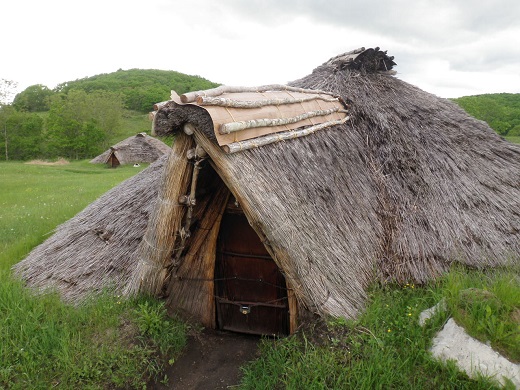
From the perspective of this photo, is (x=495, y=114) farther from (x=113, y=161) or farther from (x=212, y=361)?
(x=212, y=361)

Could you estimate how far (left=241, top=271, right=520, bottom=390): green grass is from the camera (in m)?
3.27

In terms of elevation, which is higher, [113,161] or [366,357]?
[366,357]

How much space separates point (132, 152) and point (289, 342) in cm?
3007

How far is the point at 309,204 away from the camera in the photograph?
165 inches

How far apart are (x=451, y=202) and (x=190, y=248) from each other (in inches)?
164

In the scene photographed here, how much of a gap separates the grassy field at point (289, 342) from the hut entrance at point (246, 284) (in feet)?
2.45

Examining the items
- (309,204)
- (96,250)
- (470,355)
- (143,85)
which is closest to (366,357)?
(470,355)

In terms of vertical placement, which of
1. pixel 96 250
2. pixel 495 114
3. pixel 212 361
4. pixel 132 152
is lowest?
pixel 212 361

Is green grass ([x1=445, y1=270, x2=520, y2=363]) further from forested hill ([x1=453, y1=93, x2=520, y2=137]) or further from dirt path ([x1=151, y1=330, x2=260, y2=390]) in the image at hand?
forested hill ([x1=453, y1=93, x2=520, y2=137])

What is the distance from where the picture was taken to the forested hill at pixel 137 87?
6091cm

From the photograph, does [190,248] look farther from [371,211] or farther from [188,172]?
[371,211]

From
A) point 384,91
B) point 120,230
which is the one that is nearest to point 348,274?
point 120,230

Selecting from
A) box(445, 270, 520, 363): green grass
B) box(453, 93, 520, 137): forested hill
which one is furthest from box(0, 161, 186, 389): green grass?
box(453, 93, 520, 137): forested hill

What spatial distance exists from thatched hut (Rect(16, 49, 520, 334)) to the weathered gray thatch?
0.08 meters
